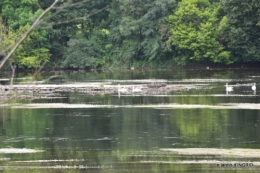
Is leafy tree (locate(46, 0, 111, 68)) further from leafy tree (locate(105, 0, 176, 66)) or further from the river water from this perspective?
the river water

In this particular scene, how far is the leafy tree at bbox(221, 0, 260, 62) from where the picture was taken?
62156mm

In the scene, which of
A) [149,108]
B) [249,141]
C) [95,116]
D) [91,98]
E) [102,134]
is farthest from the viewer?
[91,98]

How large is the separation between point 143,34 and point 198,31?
6167mm

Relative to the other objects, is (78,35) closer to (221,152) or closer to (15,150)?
(15,150)

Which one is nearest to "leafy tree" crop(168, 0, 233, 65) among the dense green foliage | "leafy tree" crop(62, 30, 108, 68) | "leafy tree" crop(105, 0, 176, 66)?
the dense green foliage

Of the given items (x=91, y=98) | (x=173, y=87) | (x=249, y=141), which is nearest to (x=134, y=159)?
(x=249, y=141)

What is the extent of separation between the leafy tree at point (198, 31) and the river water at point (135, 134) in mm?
28673

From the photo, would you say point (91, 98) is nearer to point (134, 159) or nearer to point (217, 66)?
point (134, 159)

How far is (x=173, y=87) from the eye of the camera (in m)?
42.2

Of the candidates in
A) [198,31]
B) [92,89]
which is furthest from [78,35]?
[92,89]

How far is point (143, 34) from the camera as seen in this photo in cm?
7094

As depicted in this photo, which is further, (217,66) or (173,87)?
(217,66)

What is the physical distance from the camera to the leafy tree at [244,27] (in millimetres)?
62156

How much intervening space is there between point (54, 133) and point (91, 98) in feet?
47.0
